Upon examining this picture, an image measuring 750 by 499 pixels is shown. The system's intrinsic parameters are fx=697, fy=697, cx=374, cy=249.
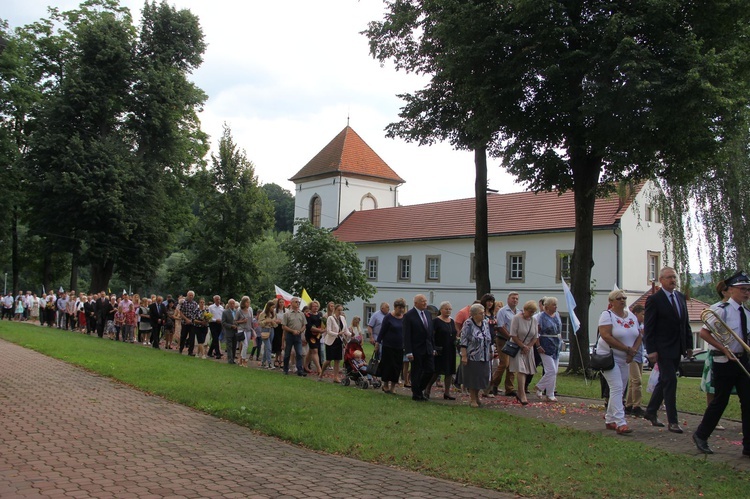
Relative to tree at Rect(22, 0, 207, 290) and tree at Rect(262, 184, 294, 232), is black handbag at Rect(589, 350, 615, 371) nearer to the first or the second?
tree at Rect(22, 0, 207, 290)

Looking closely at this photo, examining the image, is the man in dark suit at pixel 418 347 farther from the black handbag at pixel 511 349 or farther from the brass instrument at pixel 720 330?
the brass instrument at pixel 720 330

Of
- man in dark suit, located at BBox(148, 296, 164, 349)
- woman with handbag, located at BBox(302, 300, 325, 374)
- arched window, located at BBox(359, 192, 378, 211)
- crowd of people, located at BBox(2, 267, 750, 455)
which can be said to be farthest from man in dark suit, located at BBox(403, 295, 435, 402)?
arched window, located at BBox(359, 192, 378, 211)

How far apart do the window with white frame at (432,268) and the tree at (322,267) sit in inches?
885

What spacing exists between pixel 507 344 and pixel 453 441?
4.37m

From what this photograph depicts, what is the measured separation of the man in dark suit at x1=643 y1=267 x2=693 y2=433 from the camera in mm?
8945

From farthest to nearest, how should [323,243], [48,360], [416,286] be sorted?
[416,286]
[323,243]
[48,360]

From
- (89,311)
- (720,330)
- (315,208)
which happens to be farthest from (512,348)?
(315,208)

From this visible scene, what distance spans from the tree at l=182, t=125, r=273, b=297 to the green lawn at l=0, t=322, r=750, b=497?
20.5 meters

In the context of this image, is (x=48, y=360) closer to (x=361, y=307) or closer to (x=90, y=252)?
(x=90, y=252)

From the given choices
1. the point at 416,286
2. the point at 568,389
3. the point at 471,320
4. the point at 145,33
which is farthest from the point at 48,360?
the point at 416,286

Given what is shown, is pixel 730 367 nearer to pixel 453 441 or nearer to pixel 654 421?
pixel 654 421

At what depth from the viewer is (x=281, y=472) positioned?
268 inches

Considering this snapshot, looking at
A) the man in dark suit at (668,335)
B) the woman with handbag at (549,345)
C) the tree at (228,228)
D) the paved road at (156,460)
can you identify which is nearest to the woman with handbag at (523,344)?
the woman with handbag at (549,345)

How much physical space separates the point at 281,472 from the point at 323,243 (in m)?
21.9
